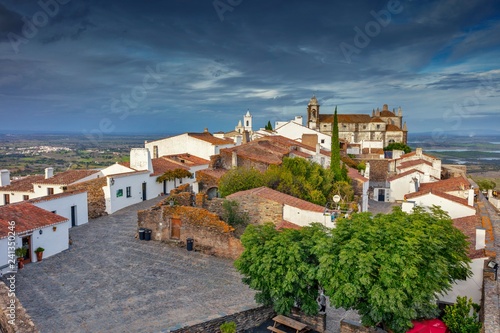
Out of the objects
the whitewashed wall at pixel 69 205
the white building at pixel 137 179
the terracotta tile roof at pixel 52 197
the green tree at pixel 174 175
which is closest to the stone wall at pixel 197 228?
the whitewashed wall at pixel 69 205

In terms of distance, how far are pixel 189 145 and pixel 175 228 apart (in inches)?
1003

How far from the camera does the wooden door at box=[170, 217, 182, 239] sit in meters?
21.6

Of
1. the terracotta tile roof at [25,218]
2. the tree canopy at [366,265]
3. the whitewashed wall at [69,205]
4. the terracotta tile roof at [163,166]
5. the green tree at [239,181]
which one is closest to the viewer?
the tree canopy at [366,265]

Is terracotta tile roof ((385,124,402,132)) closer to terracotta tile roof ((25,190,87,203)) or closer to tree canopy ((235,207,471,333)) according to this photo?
terracotta tile roof ((25,190,87,203))

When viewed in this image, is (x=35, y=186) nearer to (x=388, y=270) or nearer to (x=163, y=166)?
(x=163, y=166)

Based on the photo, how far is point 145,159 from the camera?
34.1 meters

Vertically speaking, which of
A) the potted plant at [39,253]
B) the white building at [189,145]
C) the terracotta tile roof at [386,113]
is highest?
the terracotta tile roof at [386,113]

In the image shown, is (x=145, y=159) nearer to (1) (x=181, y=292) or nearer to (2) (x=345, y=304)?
(1) (x=181, y=292)

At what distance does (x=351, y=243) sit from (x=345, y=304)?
71.7 inches

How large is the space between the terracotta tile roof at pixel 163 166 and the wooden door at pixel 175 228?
13.9m

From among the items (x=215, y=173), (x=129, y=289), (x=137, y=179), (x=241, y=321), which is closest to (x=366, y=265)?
(x=241, y=321)

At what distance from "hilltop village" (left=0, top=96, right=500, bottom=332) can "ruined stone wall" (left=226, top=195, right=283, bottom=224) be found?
0.06 meters

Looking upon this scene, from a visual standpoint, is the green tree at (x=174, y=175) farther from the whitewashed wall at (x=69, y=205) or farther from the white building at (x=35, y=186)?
the whitewashed wall at (x=69, y=205)

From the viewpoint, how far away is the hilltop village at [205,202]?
17.2 metres
